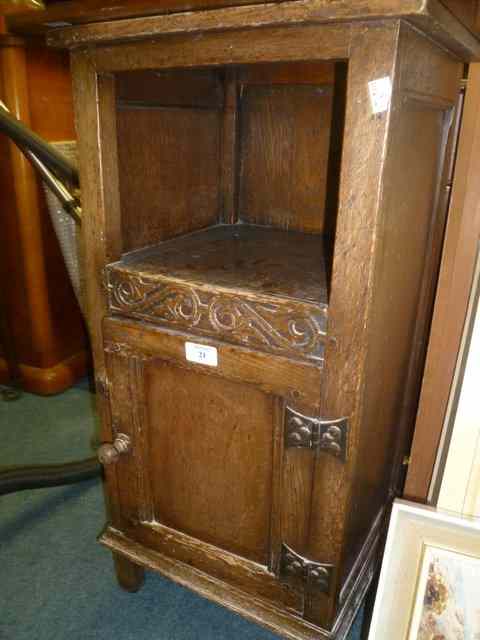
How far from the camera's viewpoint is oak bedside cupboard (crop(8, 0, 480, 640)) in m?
0.83

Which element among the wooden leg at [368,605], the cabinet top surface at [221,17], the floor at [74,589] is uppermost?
the cabinet top surface at [221,17]

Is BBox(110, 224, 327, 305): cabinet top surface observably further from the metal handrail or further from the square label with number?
the metal handrail

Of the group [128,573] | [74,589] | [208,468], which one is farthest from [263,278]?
[74,589]

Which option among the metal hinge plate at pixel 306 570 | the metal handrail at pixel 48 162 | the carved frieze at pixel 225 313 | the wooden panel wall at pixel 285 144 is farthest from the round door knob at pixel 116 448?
the wooden panel wall at pixel 285 144

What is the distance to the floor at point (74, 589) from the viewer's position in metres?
1.39

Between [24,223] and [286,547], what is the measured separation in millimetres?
1719

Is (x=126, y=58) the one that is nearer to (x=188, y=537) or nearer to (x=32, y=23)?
(x=32, y=23)

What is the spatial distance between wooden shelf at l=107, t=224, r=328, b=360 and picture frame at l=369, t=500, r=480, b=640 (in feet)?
1.25

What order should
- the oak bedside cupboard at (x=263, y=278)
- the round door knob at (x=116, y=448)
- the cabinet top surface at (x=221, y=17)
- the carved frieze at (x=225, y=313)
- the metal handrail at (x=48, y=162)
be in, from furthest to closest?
the metal handrail at (x=48, y=162) < the round door knob at (x=116, y=448) < the carved frieze at (x=225, y=313) < the oak bedside cupboard at (x=263, y=278) < the cabinet top surface at (x=221, y=17)

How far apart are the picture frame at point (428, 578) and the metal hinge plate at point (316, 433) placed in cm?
17

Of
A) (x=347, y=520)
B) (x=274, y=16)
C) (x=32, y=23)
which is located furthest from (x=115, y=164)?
(x=347, y=520)

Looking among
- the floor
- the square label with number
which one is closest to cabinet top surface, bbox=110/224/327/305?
the square label with number

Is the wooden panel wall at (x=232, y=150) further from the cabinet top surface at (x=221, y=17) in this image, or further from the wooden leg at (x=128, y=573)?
the wooden leg at (x=128, y=573)

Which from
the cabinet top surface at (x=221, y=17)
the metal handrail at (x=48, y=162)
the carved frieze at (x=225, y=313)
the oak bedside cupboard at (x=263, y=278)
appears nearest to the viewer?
the cabinet top surface at (x=221, y=17)
